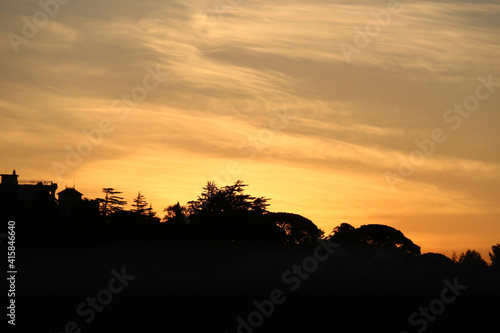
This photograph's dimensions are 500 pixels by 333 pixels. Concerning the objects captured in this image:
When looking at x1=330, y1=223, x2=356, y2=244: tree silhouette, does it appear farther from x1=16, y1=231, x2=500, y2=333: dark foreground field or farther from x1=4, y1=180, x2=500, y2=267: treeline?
x1=16, y1=231, x2=500, y2=333: dark foreground field

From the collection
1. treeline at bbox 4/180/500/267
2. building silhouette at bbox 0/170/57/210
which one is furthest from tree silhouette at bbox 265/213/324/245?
building silhouette at bbox 0/170/57/210

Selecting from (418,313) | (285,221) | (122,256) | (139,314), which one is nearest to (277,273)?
(122,256)

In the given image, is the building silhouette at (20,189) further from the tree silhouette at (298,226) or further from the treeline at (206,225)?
the tree silhouette at (298,226)

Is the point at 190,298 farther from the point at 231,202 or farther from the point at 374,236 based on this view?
the point at 374,236

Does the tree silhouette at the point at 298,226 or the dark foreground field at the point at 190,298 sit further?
the tree silhouette at the point at 298,226

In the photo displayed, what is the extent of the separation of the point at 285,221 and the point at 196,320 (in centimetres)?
8753

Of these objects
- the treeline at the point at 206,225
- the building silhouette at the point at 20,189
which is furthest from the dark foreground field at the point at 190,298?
the building silhouette at the point at 20,189

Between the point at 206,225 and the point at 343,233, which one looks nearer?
the point at 206,225

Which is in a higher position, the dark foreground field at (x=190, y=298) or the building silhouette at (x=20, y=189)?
the building silhouette at (x=20, y=189)

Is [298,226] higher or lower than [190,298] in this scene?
higher

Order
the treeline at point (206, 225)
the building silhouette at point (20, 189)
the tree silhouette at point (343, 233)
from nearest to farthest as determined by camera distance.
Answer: the treeline at point (206, 225), the building silhouette at point (20, 189), the tree silhouette at point (343, 233)

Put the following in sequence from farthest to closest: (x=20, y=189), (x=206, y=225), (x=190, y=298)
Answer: (x=20, y=189) < (x=206, y=225) < (x=190, y=298)

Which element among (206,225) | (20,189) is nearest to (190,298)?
(206,225)

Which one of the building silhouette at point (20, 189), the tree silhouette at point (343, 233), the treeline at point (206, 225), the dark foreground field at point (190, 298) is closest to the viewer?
the dark foreground field at point (190, 298)
